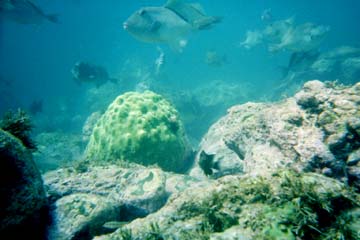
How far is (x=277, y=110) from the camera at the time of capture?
4.48 meters

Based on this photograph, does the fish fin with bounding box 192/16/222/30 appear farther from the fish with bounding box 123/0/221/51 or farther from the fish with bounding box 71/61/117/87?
the fish with bounding box 71/61/117/87

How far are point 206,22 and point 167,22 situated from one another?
1154 mm

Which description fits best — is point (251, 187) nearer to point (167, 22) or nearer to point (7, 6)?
point (167, 22)

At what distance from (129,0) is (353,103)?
76983mm

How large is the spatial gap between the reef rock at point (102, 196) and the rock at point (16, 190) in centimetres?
45

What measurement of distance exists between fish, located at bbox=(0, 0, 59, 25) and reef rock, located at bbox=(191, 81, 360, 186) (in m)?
13.3

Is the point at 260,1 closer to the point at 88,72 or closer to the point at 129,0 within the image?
the point at 129,0

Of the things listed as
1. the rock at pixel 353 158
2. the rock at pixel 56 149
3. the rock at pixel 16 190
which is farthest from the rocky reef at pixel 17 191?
the rock at pixel 56 149

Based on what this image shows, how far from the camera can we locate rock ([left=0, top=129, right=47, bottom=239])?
2.80 m

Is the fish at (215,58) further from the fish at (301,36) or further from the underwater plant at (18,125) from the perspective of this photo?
the underwater plant at (18,125)

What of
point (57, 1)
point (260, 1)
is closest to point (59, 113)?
point (57, 1)

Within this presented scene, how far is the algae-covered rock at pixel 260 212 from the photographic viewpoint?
2.08 metres

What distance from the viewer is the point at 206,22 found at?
7805 mm

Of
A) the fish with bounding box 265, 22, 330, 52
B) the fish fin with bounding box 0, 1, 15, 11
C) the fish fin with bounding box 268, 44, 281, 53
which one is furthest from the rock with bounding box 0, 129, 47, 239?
the fish fin with bounding box 0, 1, 15, 11
